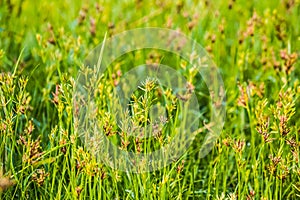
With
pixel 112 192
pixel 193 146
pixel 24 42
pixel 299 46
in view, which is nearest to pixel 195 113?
pixel 193 146

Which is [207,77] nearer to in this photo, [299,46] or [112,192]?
[299,46]

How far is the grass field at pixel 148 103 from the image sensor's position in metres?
1.80

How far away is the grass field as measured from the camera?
71.0 inches

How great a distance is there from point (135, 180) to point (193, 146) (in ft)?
1.97

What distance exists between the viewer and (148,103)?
1775 millimetres

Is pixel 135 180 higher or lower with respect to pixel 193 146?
lower

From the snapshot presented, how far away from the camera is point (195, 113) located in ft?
8.10

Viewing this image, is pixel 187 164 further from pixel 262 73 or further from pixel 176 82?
pixel 262 73

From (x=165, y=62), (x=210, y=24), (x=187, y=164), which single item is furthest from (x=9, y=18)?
(x=187, y=164)

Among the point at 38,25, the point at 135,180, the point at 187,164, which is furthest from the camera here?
the point at 38,25

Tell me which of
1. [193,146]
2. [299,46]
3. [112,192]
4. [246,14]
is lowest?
[112,192]

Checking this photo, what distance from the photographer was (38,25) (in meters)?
3.24

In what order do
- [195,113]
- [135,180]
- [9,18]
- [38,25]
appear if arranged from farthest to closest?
[38,25] < [9,18] < [195,113] < [135,180]

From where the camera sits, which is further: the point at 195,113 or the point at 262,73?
the point at 262,73
